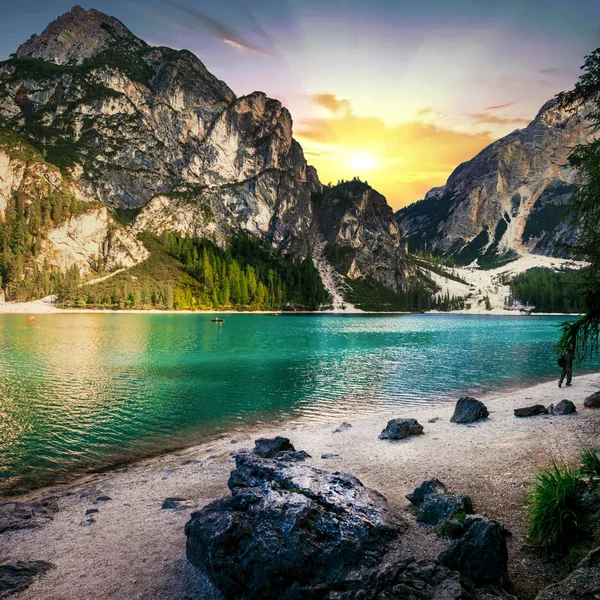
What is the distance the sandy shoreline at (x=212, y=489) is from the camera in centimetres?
1004

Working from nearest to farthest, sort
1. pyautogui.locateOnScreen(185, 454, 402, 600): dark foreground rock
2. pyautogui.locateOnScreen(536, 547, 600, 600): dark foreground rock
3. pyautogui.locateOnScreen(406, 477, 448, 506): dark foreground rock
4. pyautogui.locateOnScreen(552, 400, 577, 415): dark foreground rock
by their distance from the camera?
pyautogui.locateOnScreen(536, 547, 600, 600): dark foreground rock
pyautogui.locateOnScreen(185, 454, 402, 600): dark foreground rock
pyautogui.locateOnScreen(406, 477, 448, 506): dark foreground rock
pyautogui.locateOnScreen(552, 400, 577, 415): dark foreground rock

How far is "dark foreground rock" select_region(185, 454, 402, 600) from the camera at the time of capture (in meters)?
8.99

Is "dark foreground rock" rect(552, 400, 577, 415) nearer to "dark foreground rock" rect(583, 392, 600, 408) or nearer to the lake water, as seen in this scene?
"dark foreground rock" rect(583, 392, 600, 408)

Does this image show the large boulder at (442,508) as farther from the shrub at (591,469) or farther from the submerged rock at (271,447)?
the submerged rock at (271,447)

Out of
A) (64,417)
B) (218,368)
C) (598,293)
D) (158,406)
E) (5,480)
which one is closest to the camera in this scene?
(598,293)

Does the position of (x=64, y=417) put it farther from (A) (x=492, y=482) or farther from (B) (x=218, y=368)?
(A) (x=492, y=482)

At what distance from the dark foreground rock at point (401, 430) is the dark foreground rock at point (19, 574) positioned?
54.1 feet

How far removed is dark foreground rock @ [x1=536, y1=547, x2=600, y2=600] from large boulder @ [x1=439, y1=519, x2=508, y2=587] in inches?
58.9

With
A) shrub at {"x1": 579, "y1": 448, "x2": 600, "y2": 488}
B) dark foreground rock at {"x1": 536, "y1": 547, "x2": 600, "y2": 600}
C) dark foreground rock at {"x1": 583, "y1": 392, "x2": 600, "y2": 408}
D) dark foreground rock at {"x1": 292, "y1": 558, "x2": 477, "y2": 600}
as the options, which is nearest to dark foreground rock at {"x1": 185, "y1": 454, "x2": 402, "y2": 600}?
dark foreground rock at {"x1": 292, "y1": 558, "x2": 477, "y2": 600}

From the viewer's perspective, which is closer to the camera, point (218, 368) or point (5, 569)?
point (5, 569)

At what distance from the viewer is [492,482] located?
13.8 m

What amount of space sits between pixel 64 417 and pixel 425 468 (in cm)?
2717

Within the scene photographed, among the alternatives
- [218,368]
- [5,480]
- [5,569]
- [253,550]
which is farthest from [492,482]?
[218,368]

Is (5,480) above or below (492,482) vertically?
below
